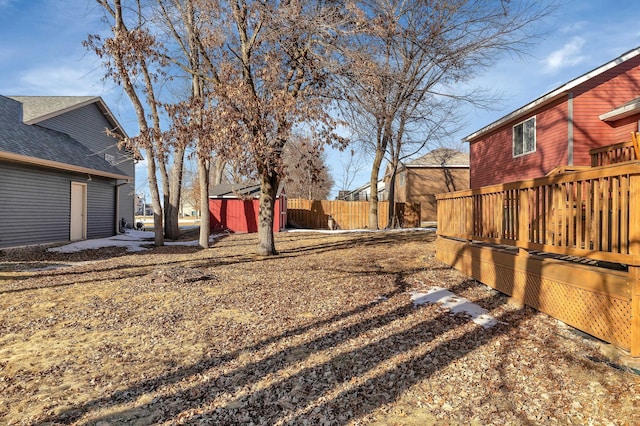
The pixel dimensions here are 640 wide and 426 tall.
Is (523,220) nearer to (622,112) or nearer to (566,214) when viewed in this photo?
(566,214)

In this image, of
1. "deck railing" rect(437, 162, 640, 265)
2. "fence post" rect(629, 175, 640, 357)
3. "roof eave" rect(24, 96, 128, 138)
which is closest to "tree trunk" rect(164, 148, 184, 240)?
"roof eave" rect(24, 96, 128, 138)

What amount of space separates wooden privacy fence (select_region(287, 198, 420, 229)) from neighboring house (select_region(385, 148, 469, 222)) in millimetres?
4582

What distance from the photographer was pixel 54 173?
12805 millimetres

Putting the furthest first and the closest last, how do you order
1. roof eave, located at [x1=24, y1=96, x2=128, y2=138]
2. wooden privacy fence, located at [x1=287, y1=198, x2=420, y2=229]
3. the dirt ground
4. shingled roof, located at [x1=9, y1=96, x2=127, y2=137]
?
1. wooden privacy fence, located at [x1=287, y1=198, x2=420, y2=229]
2. shingled roof, located at [x1=9, y1=96, x2=127, y2=137]
3. roof eave, located at [x1=24, y1=96, x2=128, y2=138]
4. the dirt ground

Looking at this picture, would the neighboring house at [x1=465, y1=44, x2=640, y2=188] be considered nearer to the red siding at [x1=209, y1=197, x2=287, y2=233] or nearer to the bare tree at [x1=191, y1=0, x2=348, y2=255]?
the bare tree at [x1=191, y1=0, x2=348, y2=255]

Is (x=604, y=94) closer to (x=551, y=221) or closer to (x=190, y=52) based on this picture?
(x=551, y=221)

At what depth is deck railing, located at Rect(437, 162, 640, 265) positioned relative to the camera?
11.3 ft

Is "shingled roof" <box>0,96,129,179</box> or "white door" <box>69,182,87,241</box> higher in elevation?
"shingled roof" <box>0,96,129,179</box>

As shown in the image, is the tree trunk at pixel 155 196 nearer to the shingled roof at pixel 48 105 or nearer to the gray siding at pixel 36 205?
the gray siding at pixel 36 205

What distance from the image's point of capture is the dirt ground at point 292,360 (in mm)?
2764

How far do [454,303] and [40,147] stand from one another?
13504 mm

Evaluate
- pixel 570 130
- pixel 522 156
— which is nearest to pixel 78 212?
pixel 522 156

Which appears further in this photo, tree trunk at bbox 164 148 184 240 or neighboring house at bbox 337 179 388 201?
neighboring house at bbox 337 179 388 201

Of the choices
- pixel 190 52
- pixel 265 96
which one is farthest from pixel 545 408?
pixel 190 52
